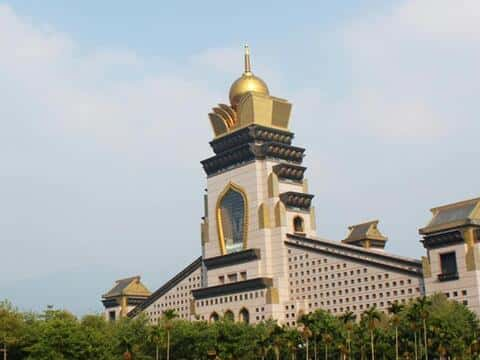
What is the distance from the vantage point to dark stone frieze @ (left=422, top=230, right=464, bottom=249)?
111375mm

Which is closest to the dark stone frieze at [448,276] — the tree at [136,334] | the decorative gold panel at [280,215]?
the decorative gold panel at [280,215]

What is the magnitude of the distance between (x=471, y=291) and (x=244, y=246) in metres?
43.2

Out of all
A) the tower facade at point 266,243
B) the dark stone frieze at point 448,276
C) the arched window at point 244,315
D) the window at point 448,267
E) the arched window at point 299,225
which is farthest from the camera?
the arched window at point 299,225

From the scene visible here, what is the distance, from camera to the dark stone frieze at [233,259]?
136000 mm

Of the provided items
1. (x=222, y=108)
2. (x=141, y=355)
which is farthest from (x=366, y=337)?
(x=222, y=108)

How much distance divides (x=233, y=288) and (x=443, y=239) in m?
40.2

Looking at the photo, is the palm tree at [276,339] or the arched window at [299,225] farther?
the arched window at [299,225]

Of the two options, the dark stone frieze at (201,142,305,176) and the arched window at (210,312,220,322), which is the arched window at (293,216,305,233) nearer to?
the dark stone frieze at (201,142,305,176)

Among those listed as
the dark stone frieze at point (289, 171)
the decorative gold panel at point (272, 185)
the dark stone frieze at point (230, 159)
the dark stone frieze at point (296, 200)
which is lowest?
the dark stone frieze at point (296, 200)

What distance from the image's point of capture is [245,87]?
146 meters

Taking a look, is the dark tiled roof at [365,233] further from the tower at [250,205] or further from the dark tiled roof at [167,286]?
the dark tiled roof at [167,286]

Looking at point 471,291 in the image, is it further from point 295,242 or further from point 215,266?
point 215,266

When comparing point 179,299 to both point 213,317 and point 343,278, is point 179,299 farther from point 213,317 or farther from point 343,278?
point 343,278

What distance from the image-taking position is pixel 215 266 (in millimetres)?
143500
